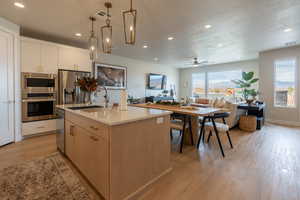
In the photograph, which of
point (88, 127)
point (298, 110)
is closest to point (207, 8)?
point (88, 127)

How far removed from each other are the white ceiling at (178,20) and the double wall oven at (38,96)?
1235mm

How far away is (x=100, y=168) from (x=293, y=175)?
2.72 m

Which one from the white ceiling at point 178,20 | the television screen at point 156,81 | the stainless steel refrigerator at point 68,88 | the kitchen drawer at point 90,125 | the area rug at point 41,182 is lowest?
the area rug at point 41,182

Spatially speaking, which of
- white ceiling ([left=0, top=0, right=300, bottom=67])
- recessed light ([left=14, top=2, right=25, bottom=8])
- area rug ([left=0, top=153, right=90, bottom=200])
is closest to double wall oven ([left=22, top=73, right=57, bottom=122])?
white ceiling ([left=0, top=0, right=300, bottom=67])

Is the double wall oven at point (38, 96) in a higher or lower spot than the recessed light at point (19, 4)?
lower

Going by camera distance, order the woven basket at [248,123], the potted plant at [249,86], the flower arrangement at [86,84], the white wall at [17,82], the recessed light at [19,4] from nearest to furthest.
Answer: the recessed light at [19,4], the flower arrangement at [86,84], the white wall at [17,82], the woven basket at [248,123], the potted plant at [249,86]

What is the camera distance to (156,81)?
26.3 ft

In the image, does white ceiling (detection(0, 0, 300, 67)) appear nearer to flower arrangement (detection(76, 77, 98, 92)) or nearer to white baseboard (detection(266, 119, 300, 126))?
flower arrangement (detection(76, 77, 98, 92))

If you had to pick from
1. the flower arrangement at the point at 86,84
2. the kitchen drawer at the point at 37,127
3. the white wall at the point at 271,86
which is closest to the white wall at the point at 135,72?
the kitchen drawer at the point at 37,127

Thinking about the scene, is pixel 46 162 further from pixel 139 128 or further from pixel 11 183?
pixel 139 128

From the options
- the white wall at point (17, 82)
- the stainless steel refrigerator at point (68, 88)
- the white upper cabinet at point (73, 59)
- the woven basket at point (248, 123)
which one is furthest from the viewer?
the woven basket at point (248, 123)

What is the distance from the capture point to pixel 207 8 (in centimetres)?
256

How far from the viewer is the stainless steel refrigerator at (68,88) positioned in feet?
12.8

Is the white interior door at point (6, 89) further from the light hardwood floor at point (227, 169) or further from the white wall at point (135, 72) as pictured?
the white wall at point (135, 72)
